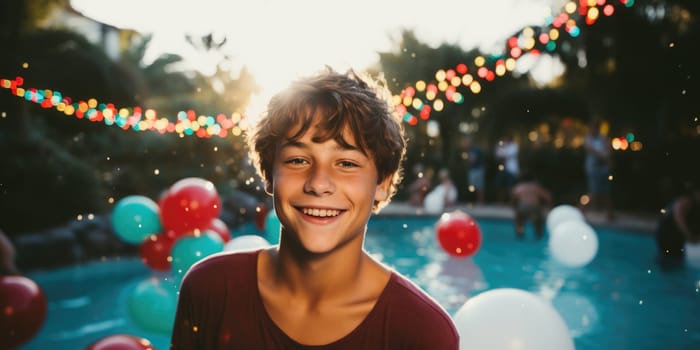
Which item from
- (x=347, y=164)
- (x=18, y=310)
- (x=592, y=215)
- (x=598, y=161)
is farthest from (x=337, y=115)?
(x=592, y=215)

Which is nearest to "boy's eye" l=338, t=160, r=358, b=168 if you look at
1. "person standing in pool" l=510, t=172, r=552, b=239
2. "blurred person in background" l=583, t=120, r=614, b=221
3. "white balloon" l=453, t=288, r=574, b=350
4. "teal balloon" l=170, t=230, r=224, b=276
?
"white balloon" l=453, t=288, r=574, b=350

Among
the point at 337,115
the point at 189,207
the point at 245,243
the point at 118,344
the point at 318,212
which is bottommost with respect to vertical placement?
the point at 118,344

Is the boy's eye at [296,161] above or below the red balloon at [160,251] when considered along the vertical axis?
above

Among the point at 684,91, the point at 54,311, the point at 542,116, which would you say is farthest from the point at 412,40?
the point at 54,311

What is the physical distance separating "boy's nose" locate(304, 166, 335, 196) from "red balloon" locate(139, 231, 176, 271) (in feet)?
12.0

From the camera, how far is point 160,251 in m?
4.94

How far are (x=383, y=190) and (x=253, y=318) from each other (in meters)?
0.59

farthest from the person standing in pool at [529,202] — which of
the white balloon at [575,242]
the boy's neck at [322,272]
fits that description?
the boy's neck at [322,272]

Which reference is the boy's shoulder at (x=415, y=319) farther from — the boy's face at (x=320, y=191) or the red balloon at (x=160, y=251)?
the red balloon at (x=160, y=251)

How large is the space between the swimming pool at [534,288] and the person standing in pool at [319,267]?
9.32 feet

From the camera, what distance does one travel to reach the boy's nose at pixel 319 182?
160 centimetres

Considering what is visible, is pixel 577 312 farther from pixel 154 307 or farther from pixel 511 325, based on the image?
pixel 154 307

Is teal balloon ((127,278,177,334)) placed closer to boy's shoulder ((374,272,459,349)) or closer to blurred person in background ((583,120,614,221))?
boy's shoulder ((374,272,459,349))

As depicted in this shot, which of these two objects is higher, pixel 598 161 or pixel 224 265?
pixel 598 161
